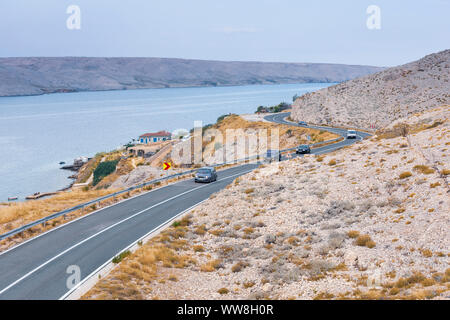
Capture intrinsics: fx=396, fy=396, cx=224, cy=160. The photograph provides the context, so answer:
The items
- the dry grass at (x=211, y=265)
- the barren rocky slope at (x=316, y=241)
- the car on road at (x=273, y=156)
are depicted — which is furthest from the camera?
the car on road at (x=273, y=156)

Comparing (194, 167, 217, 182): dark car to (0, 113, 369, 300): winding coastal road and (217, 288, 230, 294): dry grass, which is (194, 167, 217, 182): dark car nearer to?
(0, 113, 369, 300): winding coastal road

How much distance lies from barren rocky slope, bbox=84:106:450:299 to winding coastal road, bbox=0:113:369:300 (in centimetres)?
149

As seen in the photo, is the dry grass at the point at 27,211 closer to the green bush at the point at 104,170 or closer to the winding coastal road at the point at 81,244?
the winding coastal road at the point at 81,244

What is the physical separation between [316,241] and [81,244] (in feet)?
33.8

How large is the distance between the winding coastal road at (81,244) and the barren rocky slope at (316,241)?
149cm

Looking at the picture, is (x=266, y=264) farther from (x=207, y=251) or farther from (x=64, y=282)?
(x=64, y=282)

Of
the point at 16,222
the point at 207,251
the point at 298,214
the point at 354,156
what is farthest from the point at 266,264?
the point at 354,156

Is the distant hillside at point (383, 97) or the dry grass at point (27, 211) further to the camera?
the distant hillside at point (383, 97)

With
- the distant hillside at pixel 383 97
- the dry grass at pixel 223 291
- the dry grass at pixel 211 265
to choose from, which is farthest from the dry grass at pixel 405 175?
the distant hillside at pixel 383 97

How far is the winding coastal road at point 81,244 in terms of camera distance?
13.2 meters

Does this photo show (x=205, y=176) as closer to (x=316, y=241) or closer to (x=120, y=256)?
(x=316, y=241)

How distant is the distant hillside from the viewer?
79750 mm
